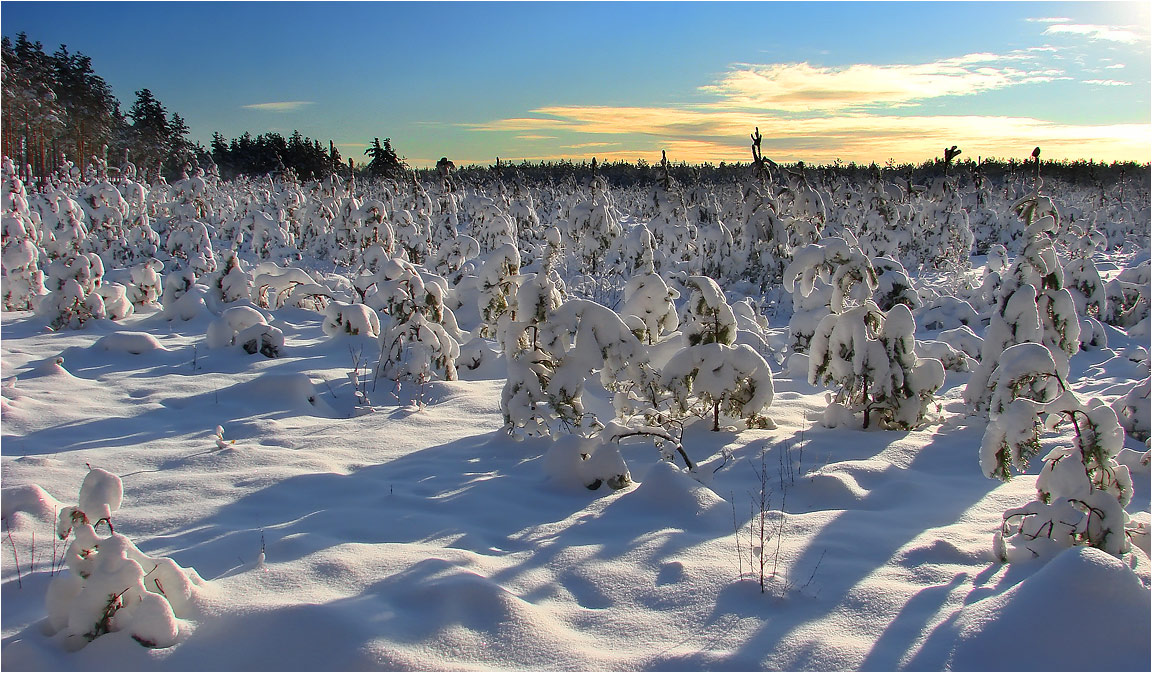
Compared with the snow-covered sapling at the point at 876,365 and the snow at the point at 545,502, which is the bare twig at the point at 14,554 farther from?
the snow-covered sapling at the point at 876,365

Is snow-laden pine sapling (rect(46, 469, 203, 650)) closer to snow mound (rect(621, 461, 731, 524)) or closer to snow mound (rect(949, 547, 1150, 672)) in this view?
snow mound (rect(621, 461, 731, 524))

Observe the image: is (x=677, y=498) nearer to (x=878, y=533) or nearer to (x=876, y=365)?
(x=878, y=533)

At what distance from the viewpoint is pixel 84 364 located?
6.22 m

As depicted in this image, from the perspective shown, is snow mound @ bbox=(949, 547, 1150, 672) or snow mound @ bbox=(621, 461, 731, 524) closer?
snow mound @ bbox=(949, 547, 1150, 672)

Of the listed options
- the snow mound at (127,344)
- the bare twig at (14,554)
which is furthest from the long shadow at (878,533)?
the snow mound at (127,344)

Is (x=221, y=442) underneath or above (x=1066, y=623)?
above

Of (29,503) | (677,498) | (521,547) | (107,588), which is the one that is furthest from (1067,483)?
(29,503)

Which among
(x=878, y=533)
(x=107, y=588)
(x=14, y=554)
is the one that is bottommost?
(x=878, y=533)

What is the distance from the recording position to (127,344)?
6.58 m

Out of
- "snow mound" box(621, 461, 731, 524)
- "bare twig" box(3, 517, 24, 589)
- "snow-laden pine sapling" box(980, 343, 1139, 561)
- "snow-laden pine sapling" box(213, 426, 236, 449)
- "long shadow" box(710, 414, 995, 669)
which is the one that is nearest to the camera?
"long shadow" box(710, 414, 995, 669)

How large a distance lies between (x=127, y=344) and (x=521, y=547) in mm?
5473

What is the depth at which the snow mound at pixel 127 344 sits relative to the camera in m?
6.54

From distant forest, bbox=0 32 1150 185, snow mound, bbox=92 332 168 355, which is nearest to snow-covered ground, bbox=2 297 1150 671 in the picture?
snow mound, bbox=92 332 168 355

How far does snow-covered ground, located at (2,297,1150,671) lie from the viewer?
2.23 meters
